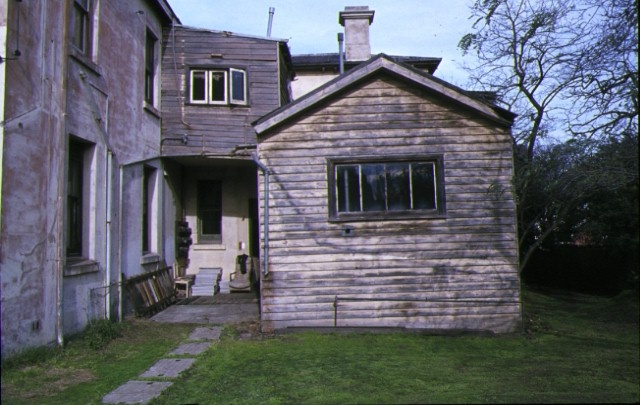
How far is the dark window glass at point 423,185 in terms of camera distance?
10289 millimetres

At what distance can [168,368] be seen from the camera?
25.4ft

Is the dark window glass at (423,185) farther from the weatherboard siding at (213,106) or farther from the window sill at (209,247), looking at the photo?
the window sill at (209,247)

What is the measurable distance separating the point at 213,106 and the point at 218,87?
58cm

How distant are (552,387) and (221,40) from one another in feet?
39.5

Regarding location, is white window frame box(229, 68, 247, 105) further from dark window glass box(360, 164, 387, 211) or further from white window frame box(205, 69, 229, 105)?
dark window glass box(360, 164, 387, 211)

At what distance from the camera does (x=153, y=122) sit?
13539 millimetres

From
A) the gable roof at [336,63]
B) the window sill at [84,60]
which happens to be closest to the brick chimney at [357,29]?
the gable roof at [336,63]

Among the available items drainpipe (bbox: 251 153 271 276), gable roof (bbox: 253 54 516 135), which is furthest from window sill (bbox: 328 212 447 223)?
gable roof (bbox: 253 54 516 135)

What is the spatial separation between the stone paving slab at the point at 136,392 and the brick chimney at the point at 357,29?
54.4 ft

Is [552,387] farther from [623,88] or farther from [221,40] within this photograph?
[221,40]

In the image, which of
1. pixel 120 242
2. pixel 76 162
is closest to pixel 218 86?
pixel 120 242

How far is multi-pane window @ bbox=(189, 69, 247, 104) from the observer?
14.5 metres

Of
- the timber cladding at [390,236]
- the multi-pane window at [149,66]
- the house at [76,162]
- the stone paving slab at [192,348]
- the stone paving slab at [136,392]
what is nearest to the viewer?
the stone paving slab at [136,392]

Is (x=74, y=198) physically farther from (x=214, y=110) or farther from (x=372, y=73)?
(x=372, y=73)
